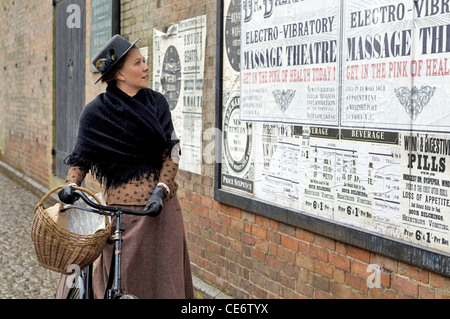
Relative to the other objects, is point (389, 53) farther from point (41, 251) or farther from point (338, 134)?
point (41, 251)

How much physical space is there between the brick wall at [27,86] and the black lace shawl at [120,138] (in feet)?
25.3

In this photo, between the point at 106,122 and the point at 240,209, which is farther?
the point at 240,209

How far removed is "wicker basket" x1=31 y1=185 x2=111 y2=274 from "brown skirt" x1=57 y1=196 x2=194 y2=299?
20.6 inches

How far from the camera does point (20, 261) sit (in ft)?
22.5

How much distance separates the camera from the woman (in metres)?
3.73

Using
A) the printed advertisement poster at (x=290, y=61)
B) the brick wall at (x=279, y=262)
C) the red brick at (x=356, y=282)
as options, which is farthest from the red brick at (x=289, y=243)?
the printed advertisement poster at (x=290, y=61)

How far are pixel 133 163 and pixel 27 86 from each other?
10.2 metres

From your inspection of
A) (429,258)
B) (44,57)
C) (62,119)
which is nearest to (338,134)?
(429,258)

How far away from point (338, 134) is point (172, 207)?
3.31 feet

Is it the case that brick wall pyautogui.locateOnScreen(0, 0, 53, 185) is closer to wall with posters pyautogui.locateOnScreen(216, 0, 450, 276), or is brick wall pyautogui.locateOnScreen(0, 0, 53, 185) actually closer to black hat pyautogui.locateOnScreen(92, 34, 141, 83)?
wall with posters pyautogui.locateOnScreen(216, 0, 450, 276)

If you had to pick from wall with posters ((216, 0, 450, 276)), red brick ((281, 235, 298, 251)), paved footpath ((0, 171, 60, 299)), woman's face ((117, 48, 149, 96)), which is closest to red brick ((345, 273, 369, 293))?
wall with posters ((216, 0, 450, 276))

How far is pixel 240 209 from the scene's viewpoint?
5.07 m

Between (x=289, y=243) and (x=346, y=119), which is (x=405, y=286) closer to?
(x=346, y=119)

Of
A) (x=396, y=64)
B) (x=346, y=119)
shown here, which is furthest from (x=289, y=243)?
(x=396, y=64)
